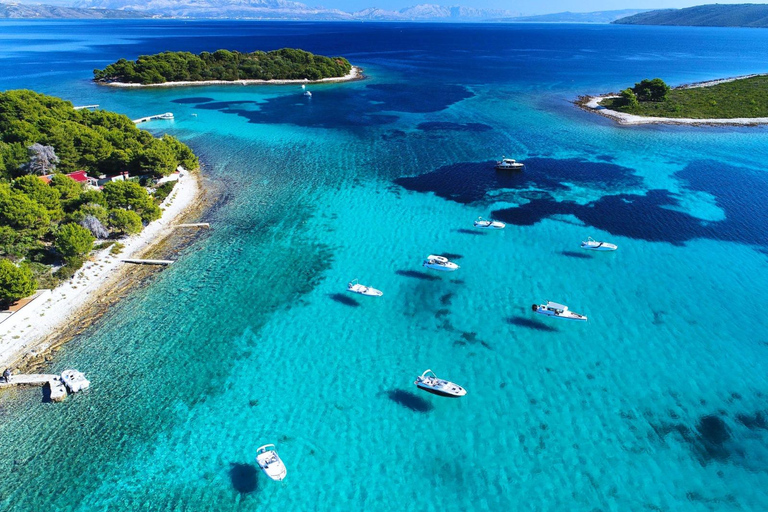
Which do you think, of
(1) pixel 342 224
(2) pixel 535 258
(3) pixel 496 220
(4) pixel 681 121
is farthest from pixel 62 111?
(4) pixel 681 121

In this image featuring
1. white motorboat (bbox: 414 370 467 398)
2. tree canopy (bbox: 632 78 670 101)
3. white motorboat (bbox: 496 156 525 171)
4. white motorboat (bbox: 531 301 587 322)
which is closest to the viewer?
white motorboat (bbox: 414 370 467 398)

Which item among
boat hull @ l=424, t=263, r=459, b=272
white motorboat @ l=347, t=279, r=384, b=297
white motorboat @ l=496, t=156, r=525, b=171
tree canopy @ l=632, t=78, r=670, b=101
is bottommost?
white motorboat @ l=347, t=279, r=384, b=297

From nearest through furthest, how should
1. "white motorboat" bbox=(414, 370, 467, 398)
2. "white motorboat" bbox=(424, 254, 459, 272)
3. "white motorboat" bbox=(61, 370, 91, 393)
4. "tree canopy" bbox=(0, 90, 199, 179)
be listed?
"white motorboat" bbox=(414, 370, 467, 398) < "white motorboat" bbox=(61, 370, 91, 393) < "white motorboat" bbox=(424, 254, 459, 272) < "tree canopy" bbox=(0, 90, 199, 179)

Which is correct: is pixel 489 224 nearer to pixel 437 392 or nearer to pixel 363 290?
pixel 363 290

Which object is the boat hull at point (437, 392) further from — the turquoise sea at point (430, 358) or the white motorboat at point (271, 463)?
the white motorboat at point (271, 463)

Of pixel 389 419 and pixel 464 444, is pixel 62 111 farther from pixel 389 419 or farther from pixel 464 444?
pixel 464 444

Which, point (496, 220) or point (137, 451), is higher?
point (496, 220)

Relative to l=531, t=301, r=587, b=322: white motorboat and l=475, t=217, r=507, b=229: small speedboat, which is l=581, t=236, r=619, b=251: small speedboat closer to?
l=475, t=217, r=507, b=229: small speedboat

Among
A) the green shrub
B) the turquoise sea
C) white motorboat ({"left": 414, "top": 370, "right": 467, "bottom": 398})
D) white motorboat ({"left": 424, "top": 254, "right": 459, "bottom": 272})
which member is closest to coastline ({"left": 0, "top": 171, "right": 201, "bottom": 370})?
the green shrub
